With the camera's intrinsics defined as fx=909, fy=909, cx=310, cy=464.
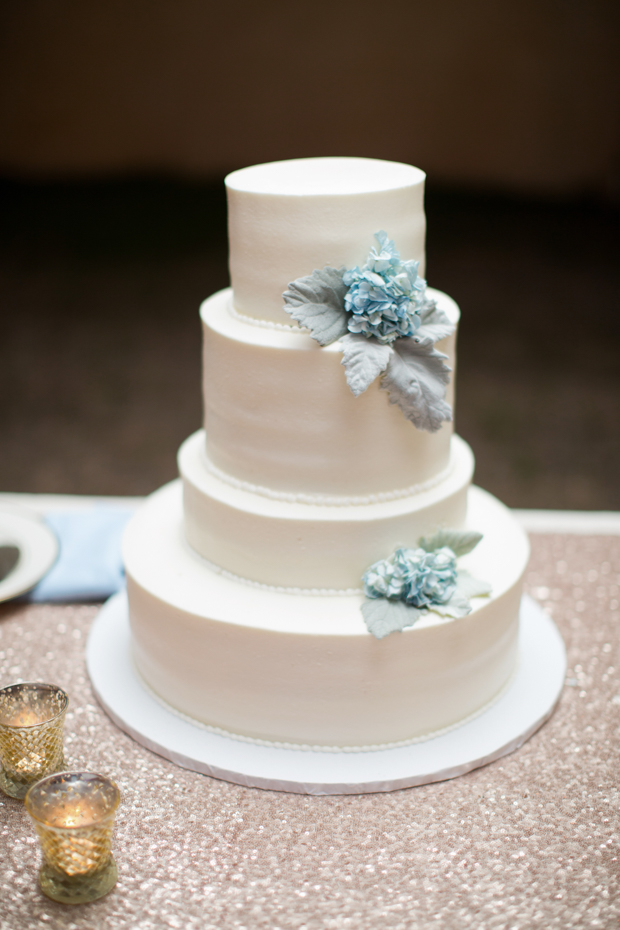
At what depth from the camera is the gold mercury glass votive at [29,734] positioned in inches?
76.3

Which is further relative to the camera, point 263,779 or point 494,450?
point 494,450

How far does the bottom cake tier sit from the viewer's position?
1991mm

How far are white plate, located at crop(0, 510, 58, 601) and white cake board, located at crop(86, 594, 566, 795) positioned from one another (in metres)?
0.38

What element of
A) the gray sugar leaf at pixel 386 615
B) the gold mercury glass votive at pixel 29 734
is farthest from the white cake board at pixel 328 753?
the gray sugar leaf at pixel 386 615

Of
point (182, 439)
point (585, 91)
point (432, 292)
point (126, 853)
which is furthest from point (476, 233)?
point (126, 853)

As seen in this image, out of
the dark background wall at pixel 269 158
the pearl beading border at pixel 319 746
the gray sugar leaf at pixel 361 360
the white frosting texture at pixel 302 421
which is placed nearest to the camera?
the gray sugar leaf at pixel 361 360

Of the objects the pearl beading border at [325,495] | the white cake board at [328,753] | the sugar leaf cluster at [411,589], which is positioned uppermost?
the pearl beading border at [325,495]

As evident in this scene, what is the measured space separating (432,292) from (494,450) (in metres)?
2.90

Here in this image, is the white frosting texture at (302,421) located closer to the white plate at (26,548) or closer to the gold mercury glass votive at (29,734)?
the gold mercury glass votive at (29,734)

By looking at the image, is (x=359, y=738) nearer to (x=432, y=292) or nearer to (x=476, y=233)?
(x=432, y=292)

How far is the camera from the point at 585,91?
17.1ft

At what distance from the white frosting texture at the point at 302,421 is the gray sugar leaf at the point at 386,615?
251mm

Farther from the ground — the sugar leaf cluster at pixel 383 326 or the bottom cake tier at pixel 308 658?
the sugar leaf cluster at pixel 383 326

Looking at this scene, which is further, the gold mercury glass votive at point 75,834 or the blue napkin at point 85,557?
the blue napkin at point 85,557
